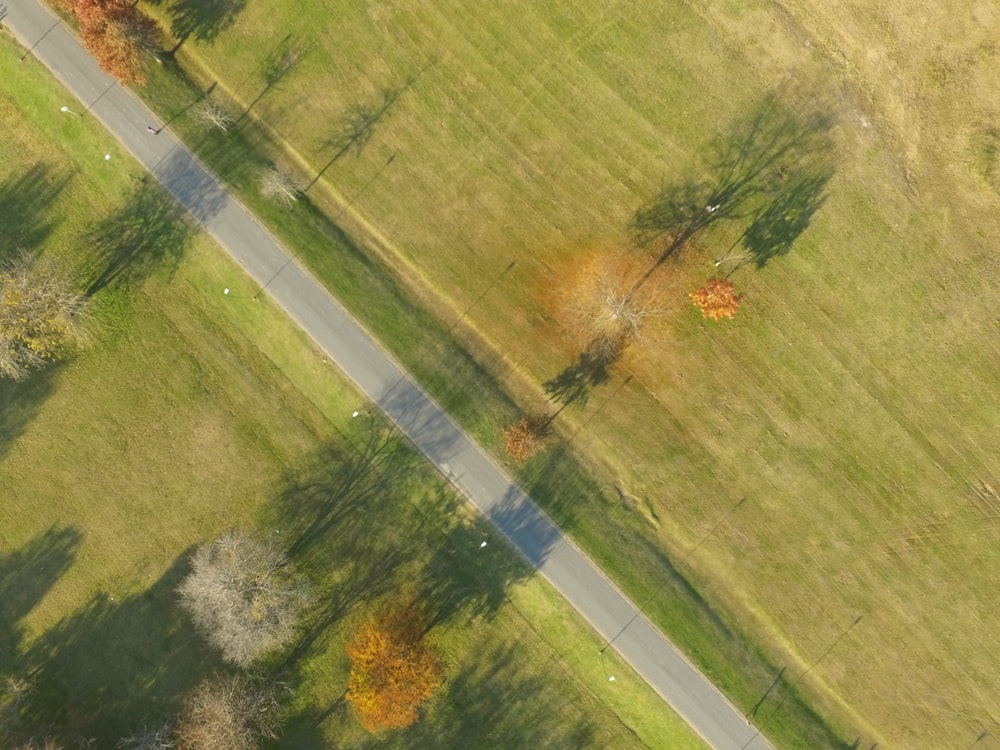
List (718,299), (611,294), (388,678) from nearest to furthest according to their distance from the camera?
(388,678) < (718,299) < (611,294)

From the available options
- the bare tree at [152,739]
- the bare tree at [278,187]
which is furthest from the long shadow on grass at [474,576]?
the bare tree at [278,187]

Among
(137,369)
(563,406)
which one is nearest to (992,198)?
(563,406)

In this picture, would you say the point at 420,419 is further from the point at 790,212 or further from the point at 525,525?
the point at 790,212

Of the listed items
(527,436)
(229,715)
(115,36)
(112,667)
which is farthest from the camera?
(112,667)

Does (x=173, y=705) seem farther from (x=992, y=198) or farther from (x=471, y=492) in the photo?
(x=992, y=198)

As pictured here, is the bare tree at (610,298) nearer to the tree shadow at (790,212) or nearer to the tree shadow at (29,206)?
the tree shadow at (790,212)

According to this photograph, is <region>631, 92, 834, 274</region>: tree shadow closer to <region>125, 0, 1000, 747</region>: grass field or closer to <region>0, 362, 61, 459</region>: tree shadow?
<region>125, 0, 1000, 747</region>: grass field

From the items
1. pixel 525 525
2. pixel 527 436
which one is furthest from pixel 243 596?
pixel 527 436
